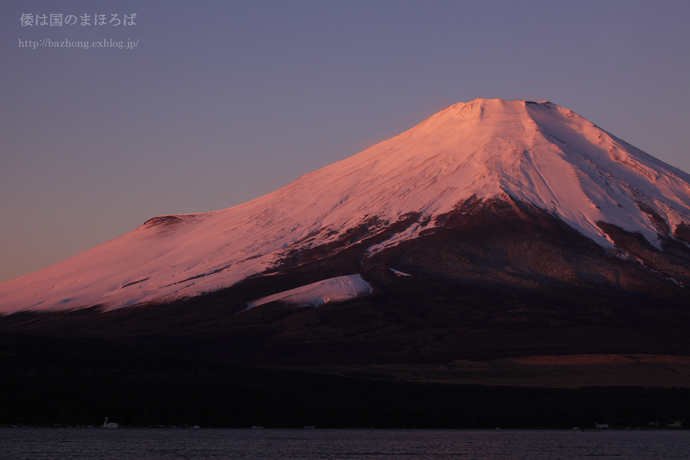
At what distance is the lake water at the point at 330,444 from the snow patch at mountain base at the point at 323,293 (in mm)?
104271

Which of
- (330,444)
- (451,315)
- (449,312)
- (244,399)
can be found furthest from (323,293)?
(330,444)

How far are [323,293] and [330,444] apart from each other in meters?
119

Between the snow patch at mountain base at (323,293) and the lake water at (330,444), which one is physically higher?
the snow patch at mountain base at (323,293)

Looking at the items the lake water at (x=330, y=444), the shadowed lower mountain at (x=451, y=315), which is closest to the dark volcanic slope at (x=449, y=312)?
the shadowed lower mountain at (x=451, y=315)

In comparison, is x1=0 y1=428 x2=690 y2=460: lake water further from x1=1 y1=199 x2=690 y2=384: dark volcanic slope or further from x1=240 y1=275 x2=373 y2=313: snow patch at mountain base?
x1=240 y1=275 x2=373 y2=313: snow patch at mountain base

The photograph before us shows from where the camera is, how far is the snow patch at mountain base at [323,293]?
6673 inches

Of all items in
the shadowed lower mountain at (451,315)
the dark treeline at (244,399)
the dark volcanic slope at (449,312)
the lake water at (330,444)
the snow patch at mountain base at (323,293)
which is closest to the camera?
the lake water at (330,444)

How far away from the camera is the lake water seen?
47281 millimetres

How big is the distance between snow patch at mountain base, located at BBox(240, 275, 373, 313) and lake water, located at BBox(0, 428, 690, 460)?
104271 mm

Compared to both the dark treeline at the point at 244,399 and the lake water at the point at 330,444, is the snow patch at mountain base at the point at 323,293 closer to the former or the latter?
the dark treeline at the point at 244,399

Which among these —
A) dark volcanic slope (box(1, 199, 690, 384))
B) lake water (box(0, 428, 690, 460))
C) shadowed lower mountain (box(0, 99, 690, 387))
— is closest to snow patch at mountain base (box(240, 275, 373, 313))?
shadowed lower mountain (box(0, 99, 690, 387))

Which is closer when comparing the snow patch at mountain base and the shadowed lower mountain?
the shadowed lower mountain

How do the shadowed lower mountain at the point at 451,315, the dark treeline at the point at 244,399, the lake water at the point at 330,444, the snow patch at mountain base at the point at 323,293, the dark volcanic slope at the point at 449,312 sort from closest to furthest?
the lake water at the point at 330,444 → the dark treeline at the point at 244,399 → the shadowed lower mountain at the point at 451,315 → the dark volcanic slope at the point at 449,312 → the snow patch at mountain base at the point at 323,293

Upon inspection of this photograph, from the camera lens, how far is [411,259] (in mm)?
192875
